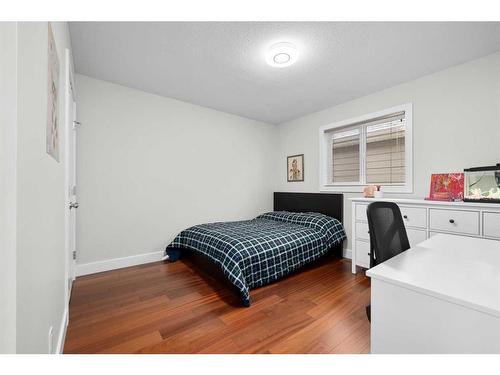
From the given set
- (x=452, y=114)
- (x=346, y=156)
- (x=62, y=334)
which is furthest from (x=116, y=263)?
(x=452, y=114)

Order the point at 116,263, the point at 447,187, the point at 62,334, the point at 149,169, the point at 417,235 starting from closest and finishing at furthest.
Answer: the point at 62,334 → the point at 417,235 → the point at 447,187 → the point at 116,263 → the point at 149,169

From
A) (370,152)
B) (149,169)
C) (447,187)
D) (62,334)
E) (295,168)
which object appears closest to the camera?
(62,334)

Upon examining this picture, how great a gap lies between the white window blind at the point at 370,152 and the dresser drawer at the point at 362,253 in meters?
0.95

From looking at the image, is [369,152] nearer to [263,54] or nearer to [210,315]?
[263,54]

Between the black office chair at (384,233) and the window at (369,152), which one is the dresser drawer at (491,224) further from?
the black office chair at (384,233)

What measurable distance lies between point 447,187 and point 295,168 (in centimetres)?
212

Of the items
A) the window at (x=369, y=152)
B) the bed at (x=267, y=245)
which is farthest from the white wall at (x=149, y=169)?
the window at (x=369, y=152)

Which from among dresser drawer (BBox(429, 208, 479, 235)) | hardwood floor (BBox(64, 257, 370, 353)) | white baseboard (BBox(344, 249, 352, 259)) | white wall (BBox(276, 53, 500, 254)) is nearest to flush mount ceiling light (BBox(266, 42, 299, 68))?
white wall (BBox(276, 53, 500, 254))

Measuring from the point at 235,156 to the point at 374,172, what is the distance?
2.16m

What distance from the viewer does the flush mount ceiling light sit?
194 cm

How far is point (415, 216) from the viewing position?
2.19 metres

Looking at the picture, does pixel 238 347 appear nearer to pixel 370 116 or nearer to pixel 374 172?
pixel 374 172

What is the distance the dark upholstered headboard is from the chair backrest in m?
1.91

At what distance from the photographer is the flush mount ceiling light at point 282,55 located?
1938mm
